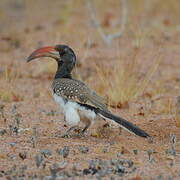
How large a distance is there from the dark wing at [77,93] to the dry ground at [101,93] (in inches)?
15.6

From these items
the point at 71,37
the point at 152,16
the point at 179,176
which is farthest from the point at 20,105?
the point at 152,16

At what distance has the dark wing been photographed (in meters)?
6.38

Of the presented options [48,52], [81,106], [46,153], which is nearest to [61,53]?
[48,52]

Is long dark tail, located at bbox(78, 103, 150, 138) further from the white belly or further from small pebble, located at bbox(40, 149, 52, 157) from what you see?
small pebble, located at bbox(40, 149, 52, 157)

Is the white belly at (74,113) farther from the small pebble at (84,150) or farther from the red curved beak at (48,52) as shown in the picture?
the red curved beak at (48,52)

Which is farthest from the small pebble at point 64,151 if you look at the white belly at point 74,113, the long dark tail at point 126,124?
the long dark tail at point 126,124

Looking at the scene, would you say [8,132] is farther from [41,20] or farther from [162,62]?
[41,20]

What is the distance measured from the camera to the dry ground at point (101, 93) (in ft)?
17.9

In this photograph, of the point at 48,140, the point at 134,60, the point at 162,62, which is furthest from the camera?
the point at 162,62

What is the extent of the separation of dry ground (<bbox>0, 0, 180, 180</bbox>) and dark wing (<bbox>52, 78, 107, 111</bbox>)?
1.30ft

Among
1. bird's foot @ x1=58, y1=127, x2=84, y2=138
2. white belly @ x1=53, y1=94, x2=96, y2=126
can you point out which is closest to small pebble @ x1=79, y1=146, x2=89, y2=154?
white belly @ x1=53, y1=94, x2=96, y2=126

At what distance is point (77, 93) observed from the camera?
6449 millimetres

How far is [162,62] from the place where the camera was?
1282 centimetres

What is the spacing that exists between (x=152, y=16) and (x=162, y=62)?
18.4 feet
